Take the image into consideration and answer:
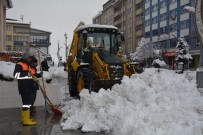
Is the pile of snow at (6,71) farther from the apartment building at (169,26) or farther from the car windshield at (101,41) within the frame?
the apartment building at (169,26)

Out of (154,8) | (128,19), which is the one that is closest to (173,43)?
(154,8)

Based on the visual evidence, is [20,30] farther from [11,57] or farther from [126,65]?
[126,65]

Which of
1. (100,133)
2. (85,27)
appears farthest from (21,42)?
(100,133)

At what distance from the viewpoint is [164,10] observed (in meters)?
66.6

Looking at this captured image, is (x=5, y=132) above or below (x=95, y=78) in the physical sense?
below

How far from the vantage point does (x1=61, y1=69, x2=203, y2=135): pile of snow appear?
22.4 feet

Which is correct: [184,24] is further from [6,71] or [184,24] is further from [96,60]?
[6,71]

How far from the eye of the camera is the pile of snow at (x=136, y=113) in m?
6.82

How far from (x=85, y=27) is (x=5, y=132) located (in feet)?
21.3

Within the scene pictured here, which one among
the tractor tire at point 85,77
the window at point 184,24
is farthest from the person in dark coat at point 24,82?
the window at point 184,24

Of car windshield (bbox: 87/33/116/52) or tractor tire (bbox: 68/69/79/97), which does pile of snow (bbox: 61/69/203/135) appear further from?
tractor tire (bbox: 68/69/79/97)

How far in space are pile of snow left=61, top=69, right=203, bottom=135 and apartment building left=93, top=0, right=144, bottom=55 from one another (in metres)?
69.1

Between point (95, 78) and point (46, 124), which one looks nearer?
point (46, 124)

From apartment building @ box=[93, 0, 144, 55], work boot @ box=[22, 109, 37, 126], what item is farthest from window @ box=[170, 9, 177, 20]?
work boot @ box=[22, 109, 37, 126]
